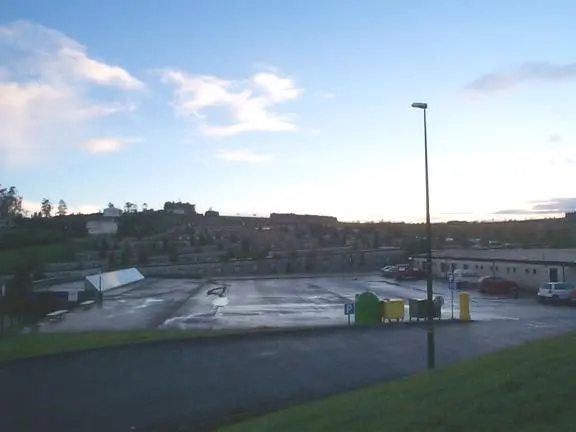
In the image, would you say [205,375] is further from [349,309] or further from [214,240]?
[214,240]

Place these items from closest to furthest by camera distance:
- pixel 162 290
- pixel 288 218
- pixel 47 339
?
pixel 47 339
pixel 162 290
pixel 288 218

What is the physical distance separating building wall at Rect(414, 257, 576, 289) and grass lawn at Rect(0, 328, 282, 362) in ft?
90.3

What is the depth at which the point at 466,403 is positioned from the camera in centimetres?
930

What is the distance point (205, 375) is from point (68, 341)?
858 cm

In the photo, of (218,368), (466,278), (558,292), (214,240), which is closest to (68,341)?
(218,368)

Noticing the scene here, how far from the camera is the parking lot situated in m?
31.4

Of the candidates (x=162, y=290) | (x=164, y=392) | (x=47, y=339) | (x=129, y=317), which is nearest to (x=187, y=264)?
(x=162, y=290)

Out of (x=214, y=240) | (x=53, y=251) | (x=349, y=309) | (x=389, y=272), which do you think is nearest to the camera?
(x=349, y=309)

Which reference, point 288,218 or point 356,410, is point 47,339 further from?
point 288,218

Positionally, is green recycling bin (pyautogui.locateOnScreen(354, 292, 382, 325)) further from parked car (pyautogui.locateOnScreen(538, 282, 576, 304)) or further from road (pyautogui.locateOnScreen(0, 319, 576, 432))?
parked car (pyautogui.locateOnScreen(538, 282, 576, 304))

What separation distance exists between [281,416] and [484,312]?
25.2m

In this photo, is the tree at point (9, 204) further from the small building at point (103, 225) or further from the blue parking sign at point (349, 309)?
the blue parking sign at point (349, 309)

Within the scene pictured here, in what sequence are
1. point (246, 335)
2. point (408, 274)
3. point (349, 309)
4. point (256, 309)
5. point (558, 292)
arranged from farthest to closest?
point (408, 274) → point (558, 292) → point (256, 309) → point (349, 309) → point (246, 335)

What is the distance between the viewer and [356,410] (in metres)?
10.5
